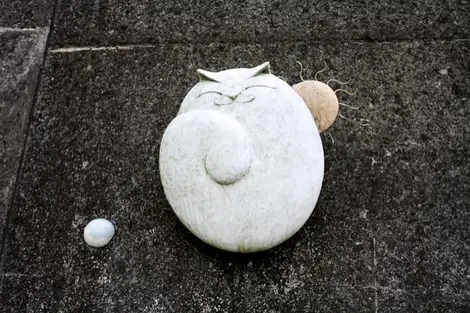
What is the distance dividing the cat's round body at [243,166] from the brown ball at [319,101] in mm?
149

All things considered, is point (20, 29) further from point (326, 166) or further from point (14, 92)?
point (326, 166)

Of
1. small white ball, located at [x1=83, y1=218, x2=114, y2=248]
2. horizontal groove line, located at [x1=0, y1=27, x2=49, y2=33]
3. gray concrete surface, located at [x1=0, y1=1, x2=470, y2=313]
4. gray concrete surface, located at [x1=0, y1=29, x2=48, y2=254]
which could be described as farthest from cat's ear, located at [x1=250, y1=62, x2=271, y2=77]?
horizontal groove line, located at [x1=0, y1=27, x2=49, y2=33]

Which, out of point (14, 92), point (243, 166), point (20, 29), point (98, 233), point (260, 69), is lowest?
point (98, 233)

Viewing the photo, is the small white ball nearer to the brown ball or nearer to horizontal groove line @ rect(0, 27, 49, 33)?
the brown ball

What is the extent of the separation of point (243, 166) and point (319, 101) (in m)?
0.48

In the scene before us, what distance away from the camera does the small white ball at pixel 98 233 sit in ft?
6.72

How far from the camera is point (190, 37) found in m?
2.53

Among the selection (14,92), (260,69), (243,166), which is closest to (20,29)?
(14,92)

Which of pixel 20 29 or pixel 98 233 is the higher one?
pixel 20 29

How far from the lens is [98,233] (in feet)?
6.72

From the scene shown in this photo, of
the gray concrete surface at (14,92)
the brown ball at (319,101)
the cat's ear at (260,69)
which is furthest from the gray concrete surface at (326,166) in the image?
the cat's ear at (260,69)

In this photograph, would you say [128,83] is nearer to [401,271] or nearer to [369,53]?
[369,53]

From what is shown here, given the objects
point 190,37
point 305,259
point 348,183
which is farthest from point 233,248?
point 190,37

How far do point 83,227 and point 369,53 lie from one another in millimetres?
1521
